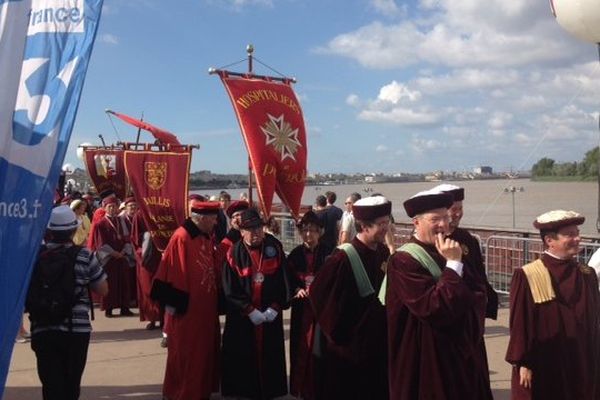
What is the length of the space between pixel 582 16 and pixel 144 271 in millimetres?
6241

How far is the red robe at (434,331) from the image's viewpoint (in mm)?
3023

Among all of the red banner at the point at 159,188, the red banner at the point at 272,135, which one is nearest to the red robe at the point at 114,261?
the red banner at the point at 159,188

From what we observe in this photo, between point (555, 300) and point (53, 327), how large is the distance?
3.32m

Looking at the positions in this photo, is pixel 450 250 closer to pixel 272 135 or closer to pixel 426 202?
pixel 426 202

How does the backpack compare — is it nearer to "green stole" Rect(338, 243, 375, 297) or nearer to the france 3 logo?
"green stole" Rect(338, 243, 375, 297)

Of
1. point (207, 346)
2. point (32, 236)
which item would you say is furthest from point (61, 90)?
point (207, 346)

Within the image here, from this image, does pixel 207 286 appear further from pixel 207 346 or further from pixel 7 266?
pixel 7 266

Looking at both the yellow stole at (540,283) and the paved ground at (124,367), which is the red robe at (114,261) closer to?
the paved ground at (124,367)

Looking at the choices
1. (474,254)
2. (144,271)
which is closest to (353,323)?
(474,254)

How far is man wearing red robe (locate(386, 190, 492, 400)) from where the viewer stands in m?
3.04

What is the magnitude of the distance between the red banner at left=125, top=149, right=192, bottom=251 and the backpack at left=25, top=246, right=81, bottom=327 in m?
2.96

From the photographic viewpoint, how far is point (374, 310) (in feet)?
13.7

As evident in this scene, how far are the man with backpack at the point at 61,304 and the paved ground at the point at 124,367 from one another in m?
1.78

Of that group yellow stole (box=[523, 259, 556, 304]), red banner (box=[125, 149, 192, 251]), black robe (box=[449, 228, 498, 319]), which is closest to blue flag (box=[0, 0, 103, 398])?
black robe (box=[449, 228, 498, 319])
